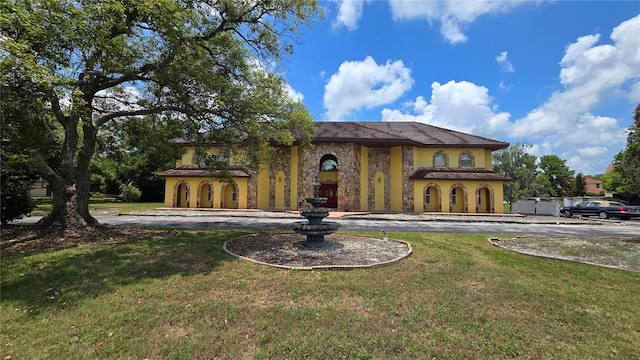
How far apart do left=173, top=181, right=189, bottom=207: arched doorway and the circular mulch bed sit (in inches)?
790

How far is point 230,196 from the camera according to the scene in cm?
2847

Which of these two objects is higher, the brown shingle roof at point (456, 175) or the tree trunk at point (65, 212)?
the brown shingle roof at point (456, 175)

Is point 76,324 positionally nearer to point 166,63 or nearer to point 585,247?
point 166,63

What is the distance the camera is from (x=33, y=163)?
9.25 metres

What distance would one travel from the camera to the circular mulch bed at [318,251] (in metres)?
7.60

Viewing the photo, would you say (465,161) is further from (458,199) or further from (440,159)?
(458,199)

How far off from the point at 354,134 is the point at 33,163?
21782 millimetres

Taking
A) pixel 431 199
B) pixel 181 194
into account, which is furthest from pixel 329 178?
pixel 181 194

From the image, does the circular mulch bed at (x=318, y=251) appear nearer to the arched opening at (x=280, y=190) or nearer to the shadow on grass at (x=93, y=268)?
the shadow on grass at (x=93, y=268)

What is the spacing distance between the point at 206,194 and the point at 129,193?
16.5m

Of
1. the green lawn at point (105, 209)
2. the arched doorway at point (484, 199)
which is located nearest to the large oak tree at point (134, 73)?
the green lawn at point (105, 209)

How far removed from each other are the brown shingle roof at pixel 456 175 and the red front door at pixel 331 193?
7.15 metres

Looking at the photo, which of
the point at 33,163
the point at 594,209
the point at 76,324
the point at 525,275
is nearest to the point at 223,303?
the point at 76,324

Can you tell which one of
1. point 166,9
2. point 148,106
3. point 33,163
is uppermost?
point 166,9
